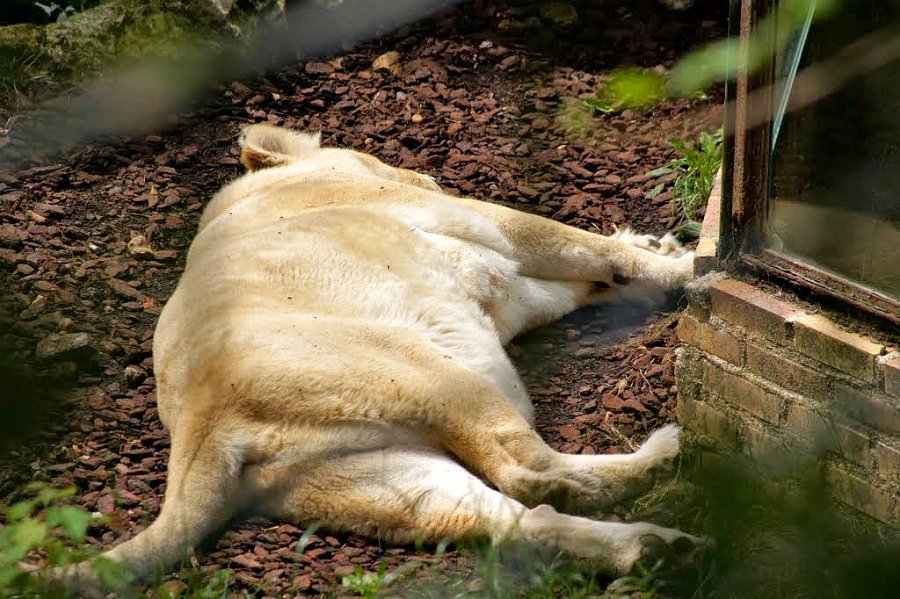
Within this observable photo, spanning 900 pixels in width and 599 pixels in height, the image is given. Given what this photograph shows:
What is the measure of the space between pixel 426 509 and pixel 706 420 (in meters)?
1.00

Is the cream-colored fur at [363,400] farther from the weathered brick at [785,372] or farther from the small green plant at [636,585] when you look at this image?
the weathered brick at [785,372]

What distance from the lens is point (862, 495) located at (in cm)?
319

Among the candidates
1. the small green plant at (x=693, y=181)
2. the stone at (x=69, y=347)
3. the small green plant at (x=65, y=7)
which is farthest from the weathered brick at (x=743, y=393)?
the small green plant at (x=65, y=7)

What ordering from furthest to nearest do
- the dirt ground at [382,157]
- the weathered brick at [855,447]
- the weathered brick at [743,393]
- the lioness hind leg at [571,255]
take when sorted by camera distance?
the lioness hind leg at [571,255] < the dirt ground at [382,157] < the weathered brick at [743,393] < the weathered brick at [855,447]

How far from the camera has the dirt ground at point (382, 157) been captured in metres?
4.04

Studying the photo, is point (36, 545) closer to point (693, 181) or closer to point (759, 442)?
point (759, 442)

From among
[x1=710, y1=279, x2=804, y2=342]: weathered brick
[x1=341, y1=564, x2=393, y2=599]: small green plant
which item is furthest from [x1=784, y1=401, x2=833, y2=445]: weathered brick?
[x1=341, y1=564, x2=393, y2=599]: small green plant

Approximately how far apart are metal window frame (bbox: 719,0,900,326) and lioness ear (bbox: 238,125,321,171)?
2.56 metres

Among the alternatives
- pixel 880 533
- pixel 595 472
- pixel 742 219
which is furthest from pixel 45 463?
pixel 880 533

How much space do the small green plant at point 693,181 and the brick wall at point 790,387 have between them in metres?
1.60

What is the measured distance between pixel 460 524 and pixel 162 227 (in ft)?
9.97

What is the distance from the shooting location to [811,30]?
290 cm

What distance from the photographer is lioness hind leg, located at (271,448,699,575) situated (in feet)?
10.8

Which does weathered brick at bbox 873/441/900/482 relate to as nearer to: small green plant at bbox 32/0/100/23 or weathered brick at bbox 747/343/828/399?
weathered brick at bbox 747/343/828/399
